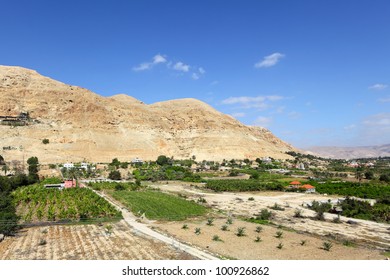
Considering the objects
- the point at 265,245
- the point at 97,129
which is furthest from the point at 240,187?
the point at 97,129

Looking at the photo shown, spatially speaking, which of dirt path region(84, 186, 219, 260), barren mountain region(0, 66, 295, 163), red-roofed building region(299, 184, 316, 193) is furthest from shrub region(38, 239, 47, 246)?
barren mountain region(0, 66, 295, 163)

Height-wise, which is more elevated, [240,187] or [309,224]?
[240,187]

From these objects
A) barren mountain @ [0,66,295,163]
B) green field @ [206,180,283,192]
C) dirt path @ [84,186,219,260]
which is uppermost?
barren mountain @ [0,66,295,163]

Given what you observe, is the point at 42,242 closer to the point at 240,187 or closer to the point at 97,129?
the point at 240,187

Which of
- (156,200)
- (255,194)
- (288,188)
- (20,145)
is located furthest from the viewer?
Answer: (20,145)

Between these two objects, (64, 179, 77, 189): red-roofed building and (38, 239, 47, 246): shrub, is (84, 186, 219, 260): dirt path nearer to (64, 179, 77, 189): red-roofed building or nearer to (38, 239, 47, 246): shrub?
(38, 239, 47, 246): shrub

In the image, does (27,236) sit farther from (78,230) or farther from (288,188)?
(288,188)

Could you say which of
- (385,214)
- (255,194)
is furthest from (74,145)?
(385,214)
